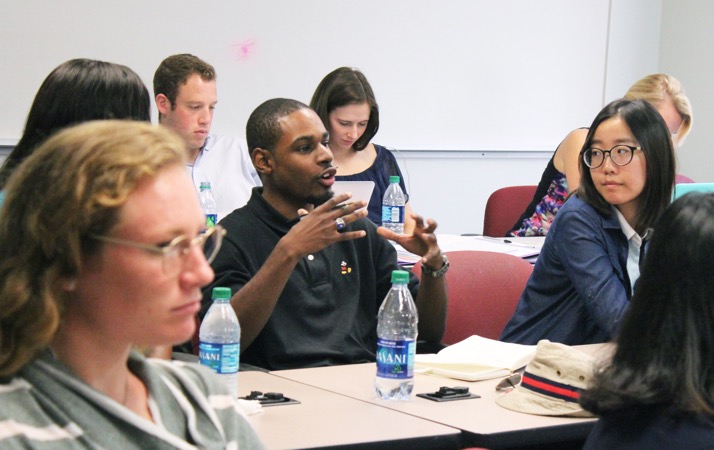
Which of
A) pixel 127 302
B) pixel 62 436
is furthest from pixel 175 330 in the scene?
pixel 62 436

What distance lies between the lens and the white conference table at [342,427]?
1876 millimetres

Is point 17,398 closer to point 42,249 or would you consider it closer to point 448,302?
point 42,249

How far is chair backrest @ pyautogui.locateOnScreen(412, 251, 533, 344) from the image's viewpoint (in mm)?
3168

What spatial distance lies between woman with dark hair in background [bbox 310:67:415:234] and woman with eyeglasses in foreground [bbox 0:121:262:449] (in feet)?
10.6

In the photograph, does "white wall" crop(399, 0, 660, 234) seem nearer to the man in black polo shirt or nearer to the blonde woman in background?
the blonde woman in background

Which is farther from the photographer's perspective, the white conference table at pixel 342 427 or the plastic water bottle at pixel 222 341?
the plastic water bottle at pixel 222 341

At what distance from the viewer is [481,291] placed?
322 cm

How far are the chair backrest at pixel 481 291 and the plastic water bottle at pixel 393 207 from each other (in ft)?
3.34

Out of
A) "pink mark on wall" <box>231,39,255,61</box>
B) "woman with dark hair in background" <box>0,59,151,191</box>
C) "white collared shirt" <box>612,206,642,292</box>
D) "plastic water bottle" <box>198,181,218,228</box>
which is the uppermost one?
"pink mark on wall" <box>231,39,255,61</box>

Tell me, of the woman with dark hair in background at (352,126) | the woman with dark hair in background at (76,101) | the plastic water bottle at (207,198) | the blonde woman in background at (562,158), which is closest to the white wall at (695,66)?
the blonde woman in background at (562,158)

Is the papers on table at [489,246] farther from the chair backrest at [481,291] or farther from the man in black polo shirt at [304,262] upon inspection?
the man in black polo shirt at [304,262]

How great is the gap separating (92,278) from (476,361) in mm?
1513

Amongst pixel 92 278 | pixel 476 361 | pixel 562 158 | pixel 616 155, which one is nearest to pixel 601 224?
pixel 616 155

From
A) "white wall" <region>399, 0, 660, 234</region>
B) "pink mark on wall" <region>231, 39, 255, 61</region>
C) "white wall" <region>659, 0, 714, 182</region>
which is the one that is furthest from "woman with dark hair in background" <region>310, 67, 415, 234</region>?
"white wall" <region>659, 0, 714, 182</region>
